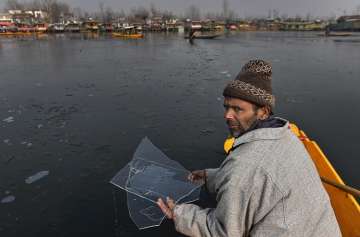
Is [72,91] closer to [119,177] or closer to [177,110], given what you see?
[177,110]

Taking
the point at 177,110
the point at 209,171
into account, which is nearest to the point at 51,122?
the point at 177,110

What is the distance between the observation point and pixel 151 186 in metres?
3.50

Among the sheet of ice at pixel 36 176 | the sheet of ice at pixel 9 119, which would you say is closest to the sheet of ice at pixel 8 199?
the sheet of ice at pixel 36 176

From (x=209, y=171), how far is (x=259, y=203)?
1.08 meters

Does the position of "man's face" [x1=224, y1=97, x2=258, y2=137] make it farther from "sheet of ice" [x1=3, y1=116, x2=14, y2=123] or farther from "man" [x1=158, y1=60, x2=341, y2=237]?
"sheet of ice" [x1=3, y1=116, x2=14, y2=123]

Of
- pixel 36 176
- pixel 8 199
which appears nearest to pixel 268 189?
pixel 8 199

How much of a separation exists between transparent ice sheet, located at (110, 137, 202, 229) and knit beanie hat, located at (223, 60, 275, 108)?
6.33 feet

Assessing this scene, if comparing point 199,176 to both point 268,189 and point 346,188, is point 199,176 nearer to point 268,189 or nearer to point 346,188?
point 268,189

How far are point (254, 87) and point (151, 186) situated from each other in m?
2.17

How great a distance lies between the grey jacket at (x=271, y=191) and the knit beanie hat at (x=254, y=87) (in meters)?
0.22

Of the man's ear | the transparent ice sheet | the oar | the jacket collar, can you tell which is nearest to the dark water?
the transparent ice sheet

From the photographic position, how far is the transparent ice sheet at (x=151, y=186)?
3433mm

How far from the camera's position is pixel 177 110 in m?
9.59

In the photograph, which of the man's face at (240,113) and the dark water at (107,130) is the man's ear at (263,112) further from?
the dark water at (107,130)
